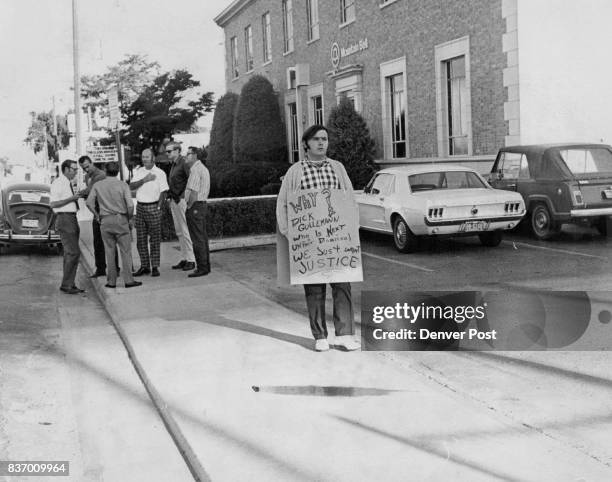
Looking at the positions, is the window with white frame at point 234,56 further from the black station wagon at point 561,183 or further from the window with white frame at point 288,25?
the black station wagon at point 561,183

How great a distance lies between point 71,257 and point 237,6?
76.5 ft

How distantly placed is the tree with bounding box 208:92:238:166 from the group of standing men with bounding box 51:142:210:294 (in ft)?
61.4

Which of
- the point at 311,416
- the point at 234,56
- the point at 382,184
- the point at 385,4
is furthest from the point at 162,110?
the point at 311,416

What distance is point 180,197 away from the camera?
11500 mm

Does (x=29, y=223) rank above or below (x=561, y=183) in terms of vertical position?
below

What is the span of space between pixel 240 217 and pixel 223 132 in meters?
16.2

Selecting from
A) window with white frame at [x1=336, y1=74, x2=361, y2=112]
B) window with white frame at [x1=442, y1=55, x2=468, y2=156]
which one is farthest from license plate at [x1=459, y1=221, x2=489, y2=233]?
window with white frame at [x1=336, y1=74, x2=361, y2=112]

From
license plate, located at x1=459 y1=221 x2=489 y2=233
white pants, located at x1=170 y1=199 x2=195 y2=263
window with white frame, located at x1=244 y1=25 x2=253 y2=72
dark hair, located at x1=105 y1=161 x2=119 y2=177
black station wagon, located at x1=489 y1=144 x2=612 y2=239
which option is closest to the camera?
dark hair, located at x1=105 y1=161 x2=119 y2=177

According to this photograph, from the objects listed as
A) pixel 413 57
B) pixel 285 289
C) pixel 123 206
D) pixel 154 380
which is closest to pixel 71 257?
pixel 123 206

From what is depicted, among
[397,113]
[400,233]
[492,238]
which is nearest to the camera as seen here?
[400,233]

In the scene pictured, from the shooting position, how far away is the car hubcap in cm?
1234

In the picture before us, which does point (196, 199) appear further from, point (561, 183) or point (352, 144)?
point (352, 144)

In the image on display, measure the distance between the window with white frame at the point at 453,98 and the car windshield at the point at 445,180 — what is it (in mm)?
4305

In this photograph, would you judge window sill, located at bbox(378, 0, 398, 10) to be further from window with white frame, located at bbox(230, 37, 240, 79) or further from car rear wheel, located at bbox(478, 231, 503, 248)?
window with white frame, located at bbox(230, 37, 240, 79)
